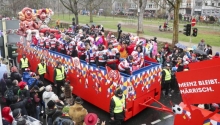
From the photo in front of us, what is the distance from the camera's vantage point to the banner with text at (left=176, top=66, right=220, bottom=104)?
484cm

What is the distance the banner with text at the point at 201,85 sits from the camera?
190 inches

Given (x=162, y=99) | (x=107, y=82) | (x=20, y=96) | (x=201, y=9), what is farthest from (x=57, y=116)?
(x=201, y=9)

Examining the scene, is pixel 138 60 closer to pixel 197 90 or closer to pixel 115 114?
pixel 115 114

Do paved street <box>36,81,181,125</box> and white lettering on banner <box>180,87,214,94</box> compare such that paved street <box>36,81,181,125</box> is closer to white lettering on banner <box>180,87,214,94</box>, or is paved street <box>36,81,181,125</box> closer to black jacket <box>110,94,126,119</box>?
black jacket <box>110,94,126,119</box>

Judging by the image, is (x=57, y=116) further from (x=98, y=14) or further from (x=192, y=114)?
(x=98, y=14)

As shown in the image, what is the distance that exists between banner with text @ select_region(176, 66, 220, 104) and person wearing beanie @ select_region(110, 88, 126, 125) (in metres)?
1.99

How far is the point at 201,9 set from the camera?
70000mm

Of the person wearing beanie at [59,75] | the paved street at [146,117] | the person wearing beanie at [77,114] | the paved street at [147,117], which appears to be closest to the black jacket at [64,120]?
the person wearing beanie at [77,114]

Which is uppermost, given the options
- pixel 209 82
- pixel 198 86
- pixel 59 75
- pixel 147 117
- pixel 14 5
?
pixel 14 5

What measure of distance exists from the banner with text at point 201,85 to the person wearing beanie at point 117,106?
6.54 feet

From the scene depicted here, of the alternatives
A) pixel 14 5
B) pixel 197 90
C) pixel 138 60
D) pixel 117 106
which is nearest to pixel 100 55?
pixel 138 60

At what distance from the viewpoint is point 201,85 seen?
5.04 meters

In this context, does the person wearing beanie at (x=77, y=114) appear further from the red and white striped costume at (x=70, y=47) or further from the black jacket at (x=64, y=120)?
the red and white striped costume at (x=70, y=47)

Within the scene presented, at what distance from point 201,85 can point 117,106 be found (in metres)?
2.62
